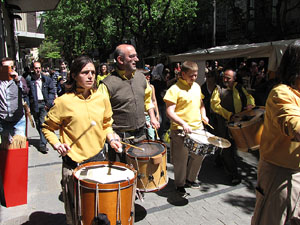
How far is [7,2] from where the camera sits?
9203mm

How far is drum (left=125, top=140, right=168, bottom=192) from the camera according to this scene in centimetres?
306

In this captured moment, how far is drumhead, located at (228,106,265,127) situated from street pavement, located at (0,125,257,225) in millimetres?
1177

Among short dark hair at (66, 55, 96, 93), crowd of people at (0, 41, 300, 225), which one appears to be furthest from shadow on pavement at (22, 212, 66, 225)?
short dark hair at (66, 55, 96, 93)

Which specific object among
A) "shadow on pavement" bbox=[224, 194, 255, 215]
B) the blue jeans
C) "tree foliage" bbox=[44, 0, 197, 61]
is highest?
"tree foliage" bbox=[44, 0, 197, 61]

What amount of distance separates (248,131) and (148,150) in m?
1.43

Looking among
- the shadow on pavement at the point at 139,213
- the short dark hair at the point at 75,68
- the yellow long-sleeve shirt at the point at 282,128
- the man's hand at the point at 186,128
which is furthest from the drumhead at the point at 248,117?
the short dark hair at the point at 75,68

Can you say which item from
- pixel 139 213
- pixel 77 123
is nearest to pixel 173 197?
pixel 139 213

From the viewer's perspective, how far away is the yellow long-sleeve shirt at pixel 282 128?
187cm

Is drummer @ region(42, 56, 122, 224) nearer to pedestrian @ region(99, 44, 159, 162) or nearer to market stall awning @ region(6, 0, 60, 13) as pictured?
pedestrian @ region(99, 44, 159, 162)

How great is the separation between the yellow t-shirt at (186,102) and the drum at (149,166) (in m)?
0.79

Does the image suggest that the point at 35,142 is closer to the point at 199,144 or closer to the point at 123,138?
the point at 123,138

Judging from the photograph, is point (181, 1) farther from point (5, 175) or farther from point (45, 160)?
point (5, 175)

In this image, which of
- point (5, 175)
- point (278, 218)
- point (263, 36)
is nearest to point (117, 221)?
point (278, 218)

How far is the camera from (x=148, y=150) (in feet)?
10.6
